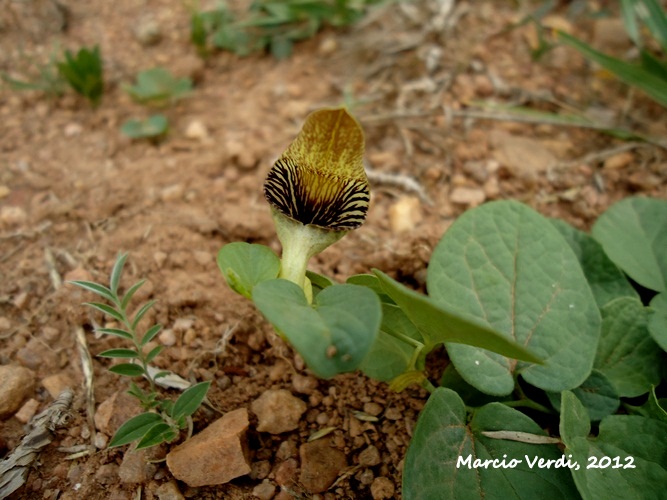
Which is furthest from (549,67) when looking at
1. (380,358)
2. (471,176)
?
(380,358)

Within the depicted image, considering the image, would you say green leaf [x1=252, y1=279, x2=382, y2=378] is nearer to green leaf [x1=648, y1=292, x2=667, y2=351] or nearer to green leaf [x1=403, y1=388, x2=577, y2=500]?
green leaf [x1=403, y1=388, x2=577, y2=500]

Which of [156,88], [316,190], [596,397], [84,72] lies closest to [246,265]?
[316,190]

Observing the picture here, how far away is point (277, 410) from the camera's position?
1.58 m

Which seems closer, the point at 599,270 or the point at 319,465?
the point at 319,465

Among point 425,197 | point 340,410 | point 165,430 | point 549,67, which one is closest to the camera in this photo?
point 165,430

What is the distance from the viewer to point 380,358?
5.01 feet

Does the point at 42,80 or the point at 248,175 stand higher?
the point at 42,80

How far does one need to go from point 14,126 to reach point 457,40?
7.03 feet

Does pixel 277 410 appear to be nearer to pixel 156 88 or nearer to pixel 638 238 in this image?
pixel 638 238

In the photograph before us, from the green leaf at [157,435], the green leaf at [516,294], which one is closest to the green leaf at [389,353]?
the green leaf at [516,294]

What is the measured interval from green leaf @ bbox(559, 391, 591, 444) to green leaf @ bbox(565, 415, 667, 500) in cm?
2

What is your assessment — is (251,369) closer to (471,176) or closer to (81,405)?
(81,405)

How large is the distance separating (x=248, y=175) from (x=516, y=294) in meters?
1.25

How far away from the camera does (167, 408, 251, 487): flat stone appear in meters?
1.41
